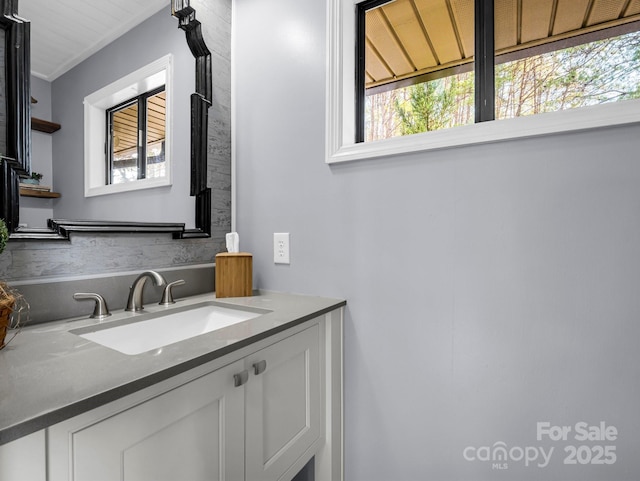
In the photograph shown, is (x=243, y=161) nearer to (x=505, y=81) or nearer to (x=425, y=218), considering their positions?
(x=425, y=218)

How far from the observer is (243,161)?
1477mm

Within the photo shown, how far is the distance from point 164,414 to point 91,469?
0.13 metres

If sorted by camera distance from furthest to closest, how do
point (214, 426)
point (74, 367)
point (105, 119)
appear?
point (105, 119) < point (214, 426) < point (74, 367)

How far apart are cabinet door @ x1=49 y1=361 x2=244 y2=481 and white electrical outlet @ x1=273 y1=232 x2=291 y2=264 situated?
614 millimetres

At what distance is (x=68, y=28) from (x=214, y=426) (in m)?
1.19

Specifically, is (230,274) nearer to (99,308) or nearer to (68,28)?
(99,308)

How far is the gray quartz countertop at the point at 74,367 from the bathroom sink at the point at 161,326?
4 centimetres

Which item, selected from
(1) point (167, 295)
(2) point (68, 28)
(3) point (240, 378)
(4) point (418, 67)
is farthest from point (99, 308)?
(4) point (418, 67)

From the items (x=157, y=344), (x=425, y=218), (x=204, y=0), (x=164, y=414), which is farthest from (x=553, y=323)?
(x=204, y=0)

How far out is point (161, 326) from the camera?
104cm

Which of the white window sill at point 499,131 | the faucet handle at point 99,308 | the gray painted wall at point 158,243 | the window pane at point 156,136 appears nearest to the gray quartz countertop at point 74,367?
the faucet handle at point 99,308

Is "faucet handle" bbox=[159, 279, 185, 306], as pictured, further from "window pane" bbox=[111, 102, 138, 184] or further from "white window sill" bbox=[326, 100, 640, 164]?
"white window sill" bbox=[326, 100, 640, 164]

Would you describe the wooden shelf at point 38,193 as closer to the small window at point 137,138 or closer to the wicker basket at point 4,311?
the small window at point 137,138

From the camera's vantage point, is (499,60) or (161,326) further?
(499,60)
